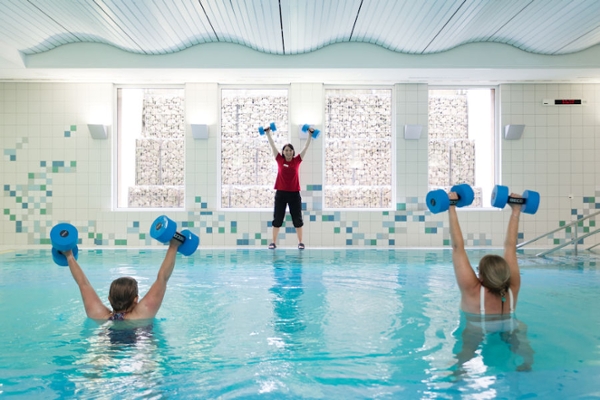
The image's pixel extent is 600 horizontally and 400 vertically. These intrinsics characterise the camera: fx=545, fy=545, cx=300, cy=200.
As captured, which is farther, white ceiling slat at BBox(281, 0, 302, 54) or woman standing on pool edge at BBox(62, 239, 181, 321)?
white ceiling slat at BBox(281, 0, 302, 54)

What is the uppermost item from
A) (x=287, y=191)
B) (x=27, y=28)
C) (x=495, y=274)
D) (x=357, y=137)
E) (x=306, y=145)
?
(x=27, y=28)

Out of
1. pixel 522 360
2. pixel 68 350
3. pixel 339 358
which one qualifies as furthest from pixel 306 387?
pixel 68 350

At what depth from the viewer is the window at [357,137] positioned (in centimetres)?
907

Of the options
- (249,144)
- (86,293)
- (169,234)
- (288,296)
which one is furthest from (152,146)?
(169,234)

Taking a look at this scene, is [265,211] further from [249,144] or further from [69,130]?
[69,130]

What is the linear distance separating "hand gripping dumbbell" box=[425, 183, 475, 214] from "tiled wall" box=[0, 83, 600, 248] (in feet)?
19.2

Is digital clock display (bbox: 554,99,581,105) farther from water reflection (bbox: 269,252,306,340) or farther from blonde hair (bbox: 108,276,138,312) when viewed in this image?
blonde hair (bbox: 108,276,138,312)

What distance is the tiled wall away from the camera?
8781mm

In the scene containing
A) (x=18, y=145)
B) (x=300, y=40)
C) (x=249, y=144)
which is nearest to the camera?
(x=300, y=40)

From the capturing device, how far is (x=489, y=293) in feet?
9.62

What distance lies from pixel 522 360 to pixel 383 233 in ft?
20.6

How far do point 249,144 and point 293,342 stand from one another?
21.0ft

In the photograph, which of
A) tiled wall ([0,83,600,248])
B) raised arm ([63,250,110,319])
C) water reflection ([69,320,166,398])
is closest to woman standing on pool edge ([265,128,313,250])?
tiled wall ([0,83,600,248])

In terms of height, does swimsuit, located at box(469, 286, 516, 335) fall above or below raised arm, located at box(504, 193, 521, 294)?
below
